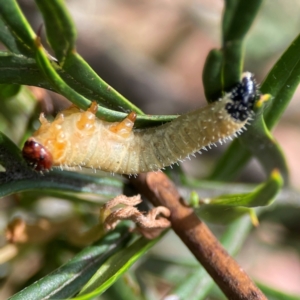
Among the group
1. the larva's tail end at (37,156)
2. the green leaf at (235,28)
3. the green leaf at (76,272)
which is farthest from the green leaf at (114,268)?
the green leaf at (235,28)

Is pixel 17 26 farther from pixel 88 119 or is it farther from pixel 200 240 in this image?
pixel 200 240

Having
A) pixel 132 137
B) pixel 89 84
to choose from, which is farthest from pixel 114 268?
pixel 89 84

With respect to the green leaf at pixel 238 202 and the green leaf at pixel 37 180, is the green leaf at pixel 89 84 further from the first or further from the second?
the green leaf at pixel 238 202

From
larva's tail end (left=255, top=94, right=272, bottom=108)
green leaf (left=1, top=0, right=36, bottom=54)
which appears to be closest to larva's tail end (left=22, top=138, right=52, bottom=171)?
green leaf (left=1, top=0, right=36, bottom=54)

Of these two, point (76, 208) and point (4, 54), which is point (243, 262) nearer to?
point (76, 208)

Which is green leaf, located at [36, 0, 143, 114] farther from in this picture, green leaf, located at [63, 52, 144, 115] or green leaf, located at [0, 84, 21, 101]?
green leaf, located at [0, 84, 21, 101]

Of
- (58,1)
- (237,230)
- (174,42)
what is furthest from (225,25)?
(174,42)

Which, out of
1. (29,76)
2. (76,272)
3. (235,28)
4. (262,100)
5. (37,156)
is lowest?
(76,272)
